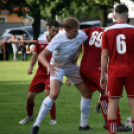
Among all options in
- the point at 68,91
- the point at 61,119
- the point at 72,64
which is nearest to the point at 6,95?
the point at 68,91

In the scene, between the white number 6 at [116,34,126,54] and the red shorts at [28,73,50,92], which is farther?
the red shorts at [28,73,50,92]

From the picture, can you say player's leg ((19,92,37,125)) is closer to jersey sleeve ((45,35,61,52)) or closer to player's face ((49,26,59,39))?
player's face ((49,26,59,39))

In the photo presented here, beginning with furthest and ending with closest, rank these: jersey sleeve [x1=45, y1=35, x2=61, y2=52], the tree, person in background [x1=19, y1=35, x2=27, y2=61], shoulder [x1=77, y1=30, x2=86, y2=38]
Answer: the tree → person in background [x1=19, y1=35, x2=27, y2=61] → shoulder [x1=77, y1=30, x2=86, y2=38] → jersey sleeve [x1=45, y1=35, x2=61, y2=52]

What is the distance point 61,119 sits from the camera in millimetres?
7566

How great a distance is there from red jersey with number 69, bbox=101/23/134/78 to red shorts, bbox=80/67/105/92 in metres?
1.08

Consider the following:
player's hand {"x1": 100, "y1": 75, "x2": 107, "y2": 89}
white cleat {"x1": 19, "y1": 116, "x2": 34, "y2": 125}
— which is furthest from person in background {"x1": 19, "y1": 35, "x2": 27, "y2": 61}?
player's hand {"x1": 100, "y1": 75, "x2": 107, "y2": 89}

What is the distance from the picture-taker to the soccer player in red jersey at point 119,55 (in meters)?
5.35

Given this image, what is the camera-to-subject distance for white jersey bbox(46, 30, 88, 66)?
6211 millimetres

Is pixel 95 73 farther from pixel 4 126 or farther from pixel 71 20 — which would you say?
pixel 4 126

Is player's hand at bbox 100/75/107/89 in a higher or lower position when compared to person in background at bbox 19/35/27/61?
higher

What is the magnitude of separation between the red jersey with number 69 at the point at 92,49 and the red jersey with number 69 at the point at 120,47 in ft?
3.54

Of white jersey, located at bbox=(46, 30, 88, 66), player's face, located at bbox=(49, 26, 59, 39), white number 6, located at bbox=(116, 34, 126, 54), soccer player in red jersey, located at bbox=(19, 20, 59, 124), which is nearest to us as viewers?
white number 6, located at bbox=(116, 34, 126, 54)

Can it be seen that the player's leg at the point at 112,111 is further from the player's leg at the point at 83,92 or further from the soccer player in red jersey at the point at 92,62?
the player's leg at the point at 83,92

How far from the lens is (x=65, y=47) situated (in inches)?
248
